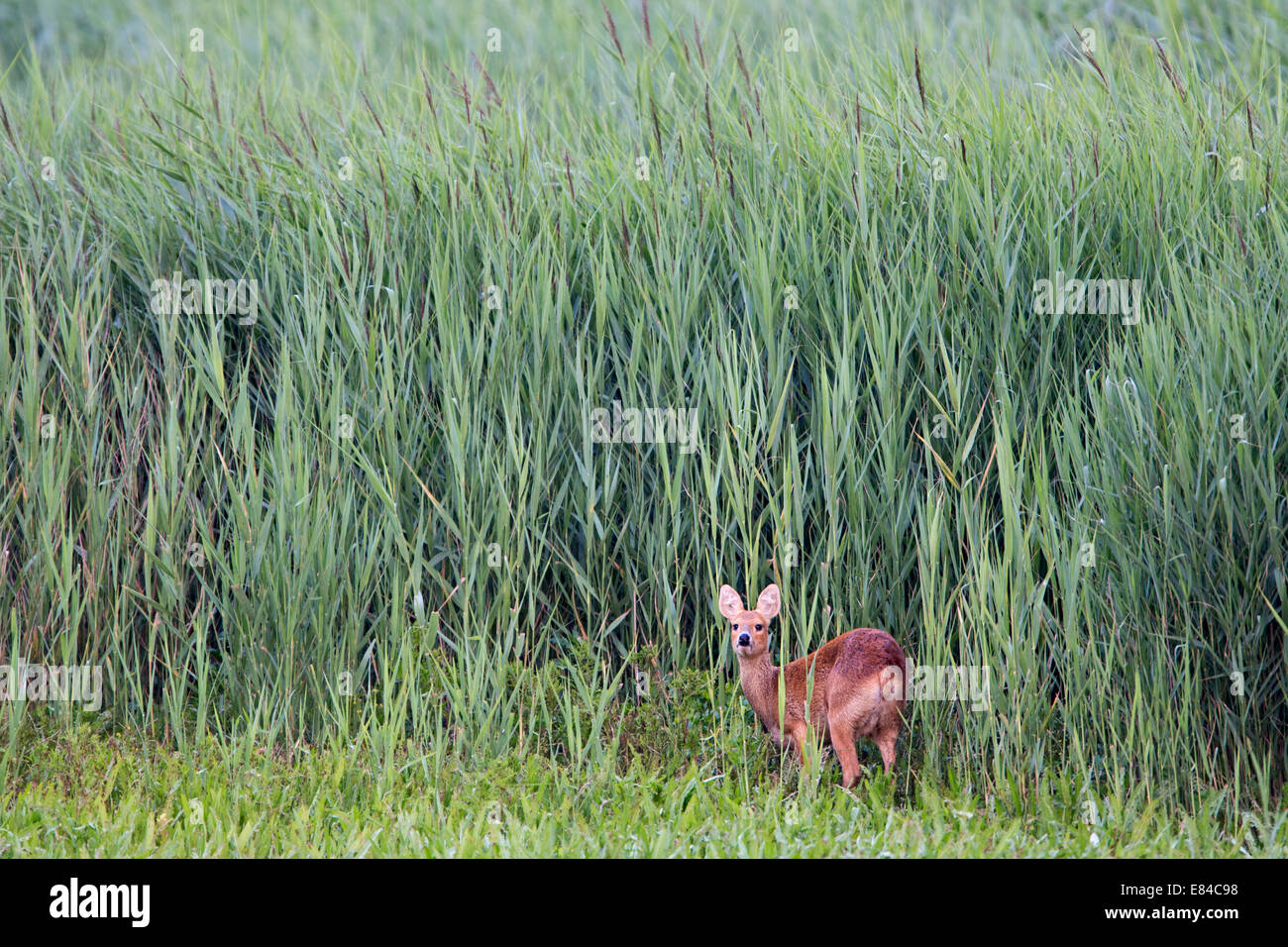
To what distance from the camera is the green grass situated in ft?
10.9

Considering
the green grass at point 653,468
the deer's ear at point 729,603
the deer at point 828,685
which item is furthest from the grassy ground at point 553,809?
the deer's ear at point 729,603

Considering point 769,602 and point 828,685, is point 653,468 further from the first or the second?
point 828,685

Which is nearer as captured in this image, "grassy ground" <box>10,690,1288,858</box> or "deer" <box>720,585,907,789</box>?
"grassy ground" <box>10,690,1288,858</box>

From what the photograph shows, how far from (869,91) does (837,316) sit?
1.27m

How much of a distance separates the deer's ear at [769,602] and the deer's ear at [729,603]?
62 millimetres

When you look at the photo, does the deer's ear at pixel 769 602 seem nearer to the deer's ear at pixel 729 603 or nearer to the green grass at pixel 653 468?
the deer's ear at pixel 729 603

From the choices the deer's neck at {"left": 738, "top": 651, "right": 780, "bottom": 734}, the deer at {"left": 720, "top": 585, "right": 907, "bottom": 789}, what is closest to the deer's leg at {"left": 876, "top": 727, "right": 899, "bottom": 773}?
the deer at {"left": 720, "top": 585, "right": 907, "bottom": 789}

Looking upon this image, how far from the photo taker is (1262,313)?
358 cm

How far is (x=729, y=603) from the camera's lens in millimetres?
3357

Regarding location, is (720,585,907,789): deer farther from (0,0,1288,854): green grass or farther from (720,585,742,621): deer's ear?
(0,0,1288,854): green grass

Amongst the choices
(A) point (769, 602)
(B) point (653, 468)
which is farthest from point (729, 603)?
(B) point (653, 468)

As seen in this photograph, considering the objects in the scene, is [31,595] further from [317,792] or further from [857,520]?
[857,520]

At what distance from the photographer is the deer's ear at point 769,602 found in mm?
3287

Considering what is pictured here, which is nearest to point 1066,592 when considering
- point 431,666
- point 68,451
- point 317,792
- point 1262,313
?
point 1262,313
